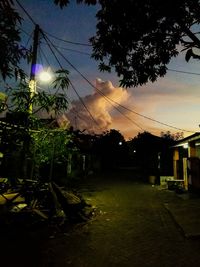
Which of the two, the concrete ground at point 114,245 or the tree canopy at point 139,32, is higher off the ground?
the tree canopy at point 139,32

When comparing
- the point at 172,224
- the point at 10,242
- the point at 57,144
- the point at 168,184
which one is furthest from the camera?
the point at 168,184

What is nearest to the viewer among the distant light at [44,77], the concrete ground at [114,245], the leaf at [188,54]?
the leaf at [188,54]

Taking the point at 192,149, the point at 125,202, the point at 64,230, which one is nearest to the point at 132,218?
the point at 64,230

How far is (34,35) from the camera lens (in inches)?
633

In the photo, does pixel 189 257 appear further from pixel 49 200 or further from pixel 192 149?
pixel 192 149

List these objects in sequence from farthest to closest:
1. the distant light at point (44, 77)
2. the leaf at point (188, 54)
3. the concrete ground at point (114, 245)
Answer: the distant light at point (44, 77) → the concrete ground at point (114, 245) → the leaf at point (188, 54)

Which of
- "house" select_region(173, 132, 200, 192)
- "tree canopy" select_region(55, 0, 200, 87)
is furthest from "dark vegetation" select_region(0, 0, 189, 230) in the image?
"house" select_region(173, 132, 200, 192)

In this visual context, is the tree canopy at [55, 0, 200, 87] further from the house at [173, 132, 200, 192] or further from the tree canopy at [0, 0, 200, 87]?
the house at [173, 132, 200, 192]

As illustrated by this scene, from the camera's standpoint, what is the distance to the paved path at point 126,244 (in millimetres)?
7462

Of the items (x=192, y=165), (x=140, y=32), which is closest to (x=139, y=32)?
(x=140, y=32)

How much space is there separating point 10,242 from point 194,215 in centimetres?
667

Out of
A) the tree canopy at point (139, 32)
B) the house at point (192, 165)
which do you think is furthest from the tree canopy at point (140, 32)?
the house at point (192, 165)

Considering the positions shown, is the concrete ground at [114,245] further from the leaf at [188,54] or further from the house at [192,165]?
the house at [192,165]

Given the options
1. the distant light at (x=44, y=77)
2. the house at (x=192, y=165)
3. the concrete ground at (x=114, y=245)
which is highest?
the distant light at (x=44, y=77)
